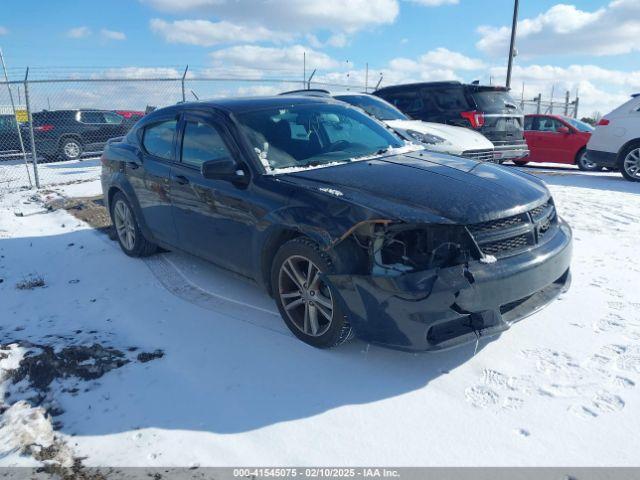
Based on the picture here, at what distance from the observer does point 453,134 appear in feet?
26.6

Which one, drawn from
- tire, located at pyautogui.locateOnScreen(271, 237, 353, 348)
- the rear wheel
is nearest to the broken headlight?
tire, located at pyautogui.locateOnScreen(271, 237, 353, 348)

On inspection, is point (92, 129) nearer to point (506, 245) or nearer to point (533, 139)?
point (533, 139)

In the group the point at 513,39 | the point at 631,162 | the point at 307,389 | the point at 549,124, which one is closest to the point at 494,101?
the point at 631,162

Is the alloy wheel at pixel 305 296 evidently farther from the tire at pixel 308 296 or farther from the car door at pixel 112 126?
the car door at pixel 112 126

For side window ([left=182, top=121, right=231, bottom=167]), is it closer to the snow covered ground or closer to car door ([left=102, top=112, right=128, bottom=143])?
the snow covered ground

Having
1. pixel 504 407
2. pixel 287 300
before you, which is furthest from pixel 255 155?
pixel 504 407

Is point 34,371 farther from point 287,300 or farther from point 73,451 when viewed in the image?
point 287,300

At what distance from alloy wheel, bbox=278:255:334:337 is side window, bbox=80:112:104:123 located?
14.7 metres

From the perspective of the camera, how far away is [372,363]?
3195mm

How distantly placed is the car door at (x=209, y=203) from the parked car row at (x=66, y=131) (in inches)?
502

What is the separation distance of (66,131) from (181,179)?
13045 millimetres

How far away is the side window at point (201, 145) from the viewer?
4000 mm

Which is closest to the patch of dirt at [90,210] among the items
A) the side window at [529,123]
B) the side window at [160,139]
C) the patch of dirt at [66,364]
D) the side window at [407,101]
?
the side window at [160,139]

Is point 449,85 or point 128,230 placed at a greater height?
point 449,85
